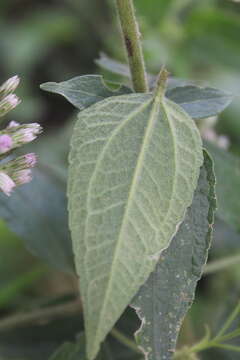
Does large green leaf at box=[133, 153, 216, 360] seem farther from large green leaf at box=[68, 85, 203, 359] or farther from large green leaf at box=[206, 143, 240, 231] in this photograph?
large green leaf at box=[206, 143, 240, 231]

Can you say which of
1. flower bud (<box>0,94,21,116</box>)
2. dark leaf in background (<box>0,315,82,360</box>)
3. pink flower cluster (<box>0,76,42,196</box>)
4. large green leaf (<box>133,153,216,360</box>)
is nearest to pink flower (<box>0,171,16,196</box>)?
pink flower cluster (<box>0,76,42,196</box>)

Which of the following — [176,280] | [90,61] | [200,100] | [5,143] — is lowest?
[90,61]

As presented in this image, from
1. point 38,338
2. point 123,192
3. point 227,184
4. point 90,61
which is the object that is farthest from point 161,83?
point 90,61

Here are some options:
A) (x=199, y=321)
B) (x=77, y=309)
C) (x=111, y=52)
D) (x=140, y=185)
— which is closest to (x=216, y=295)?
(x=199, y=321)

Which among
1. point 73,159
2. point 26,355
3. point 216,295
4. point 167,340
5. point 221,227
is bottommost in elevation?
point 216,295

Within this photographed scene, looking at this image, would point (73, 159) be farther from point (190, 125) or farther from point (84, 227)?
point (190, 125)

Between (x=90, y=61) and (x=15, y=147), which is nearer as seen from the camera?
(x=15, y=147)

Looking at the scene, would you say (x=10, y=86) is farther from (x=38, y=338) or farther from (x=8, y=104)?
(x=38, y=338)
